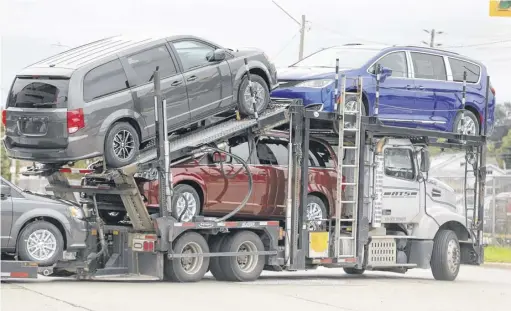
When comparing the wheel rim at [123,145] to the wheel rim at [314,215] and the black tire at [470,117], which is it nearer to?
the wheel rim at [314,215]

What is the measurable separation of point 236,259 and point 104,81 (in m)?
3.48

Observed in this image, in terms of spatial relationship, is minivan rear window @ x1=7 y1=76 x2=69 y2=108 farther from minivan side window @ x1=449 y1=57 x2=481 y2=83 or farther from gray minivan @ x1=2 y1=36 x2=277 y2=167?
minivan side window @ x1=449 y1=57 x2=481 y2=83

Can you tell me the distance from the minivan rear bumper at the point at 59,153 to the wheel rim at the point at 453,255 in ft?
23.9

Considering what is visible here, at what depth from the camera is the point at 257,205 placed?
1455cm

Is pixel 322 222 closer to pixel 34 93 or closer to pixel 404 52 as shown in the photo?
pixel 404 52

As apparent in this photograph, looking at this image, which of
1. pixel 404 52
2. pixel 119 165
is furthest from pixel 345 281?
pixel 119 165

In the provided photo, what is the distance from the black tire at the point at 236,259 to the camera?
Answer: 1409 centimetres

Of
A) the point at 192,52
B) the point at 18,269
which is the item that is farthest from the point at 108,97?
the point at 18,269

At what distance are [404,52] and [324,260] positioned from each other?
3724 millimetres

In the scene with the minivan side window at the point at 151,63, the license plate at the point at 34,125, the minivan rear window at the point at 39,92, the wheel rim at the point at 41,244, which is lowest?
the wheel rim at the point at 41,244

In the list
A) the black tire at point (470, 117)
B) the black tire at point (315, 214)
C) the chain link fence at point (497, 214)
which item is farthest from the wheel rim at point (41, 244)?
the chain link fence at point (497, 214)

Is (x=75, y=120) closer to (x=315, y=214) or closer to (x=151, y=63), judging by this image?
(x=151, y=63)

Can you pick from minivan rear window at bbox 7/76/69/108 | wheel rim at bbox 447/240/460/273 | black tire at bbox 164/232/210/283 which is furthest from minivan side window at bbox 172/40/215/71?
wheel rim at bbox 447/240/460/273

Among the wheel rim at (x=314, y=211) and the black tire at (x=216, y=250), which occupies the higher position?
the wheel rim at (x=314, y=211)
